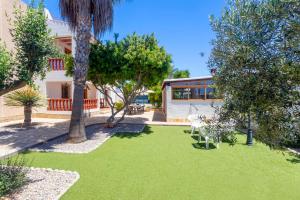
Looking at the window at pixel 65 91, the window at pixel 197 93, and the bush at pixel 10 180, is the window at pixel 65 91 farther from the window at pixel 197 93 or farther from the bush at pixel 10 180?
the bush at pixel 10 180

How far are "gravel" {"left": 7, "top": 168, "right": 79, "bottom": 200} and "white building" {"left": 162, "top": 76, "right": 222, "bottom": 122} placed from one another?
12422mm

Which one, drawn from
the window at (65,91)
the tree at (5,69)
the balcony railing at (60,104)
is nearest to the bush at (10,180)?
the tree at (5,69)

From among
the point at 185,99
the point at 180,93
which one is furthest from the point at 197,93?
the point at 180,93

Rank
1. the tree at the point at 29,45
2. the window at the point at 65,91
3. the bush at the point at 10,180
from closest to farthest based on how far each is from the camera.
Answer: the bush at the point at 10,180 < the tree at the point at 29,45 < the window at the point at 65,91

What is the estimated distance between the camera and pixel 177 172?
673cm

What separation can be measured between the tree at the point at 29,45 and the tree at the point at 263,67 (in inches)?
193

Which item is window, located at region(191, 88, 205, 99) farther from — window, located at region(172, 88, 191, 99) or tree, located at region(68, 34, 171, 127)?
tree, located at region(68, 34, 171, 127)

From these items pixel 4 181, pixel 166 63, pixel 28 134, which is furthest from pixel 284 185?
pixel 28 134

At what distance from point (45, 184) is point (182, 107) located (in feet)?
44.8

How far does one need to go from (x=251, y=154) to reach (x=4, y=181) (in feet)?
30.2

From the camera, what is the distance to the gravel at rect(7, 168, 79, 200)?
193 inches

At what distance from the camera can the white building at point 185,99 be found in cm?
1719

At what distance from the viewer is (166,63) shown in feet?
42.4

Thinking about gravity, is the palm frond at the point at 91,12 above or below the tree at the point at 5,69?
above
